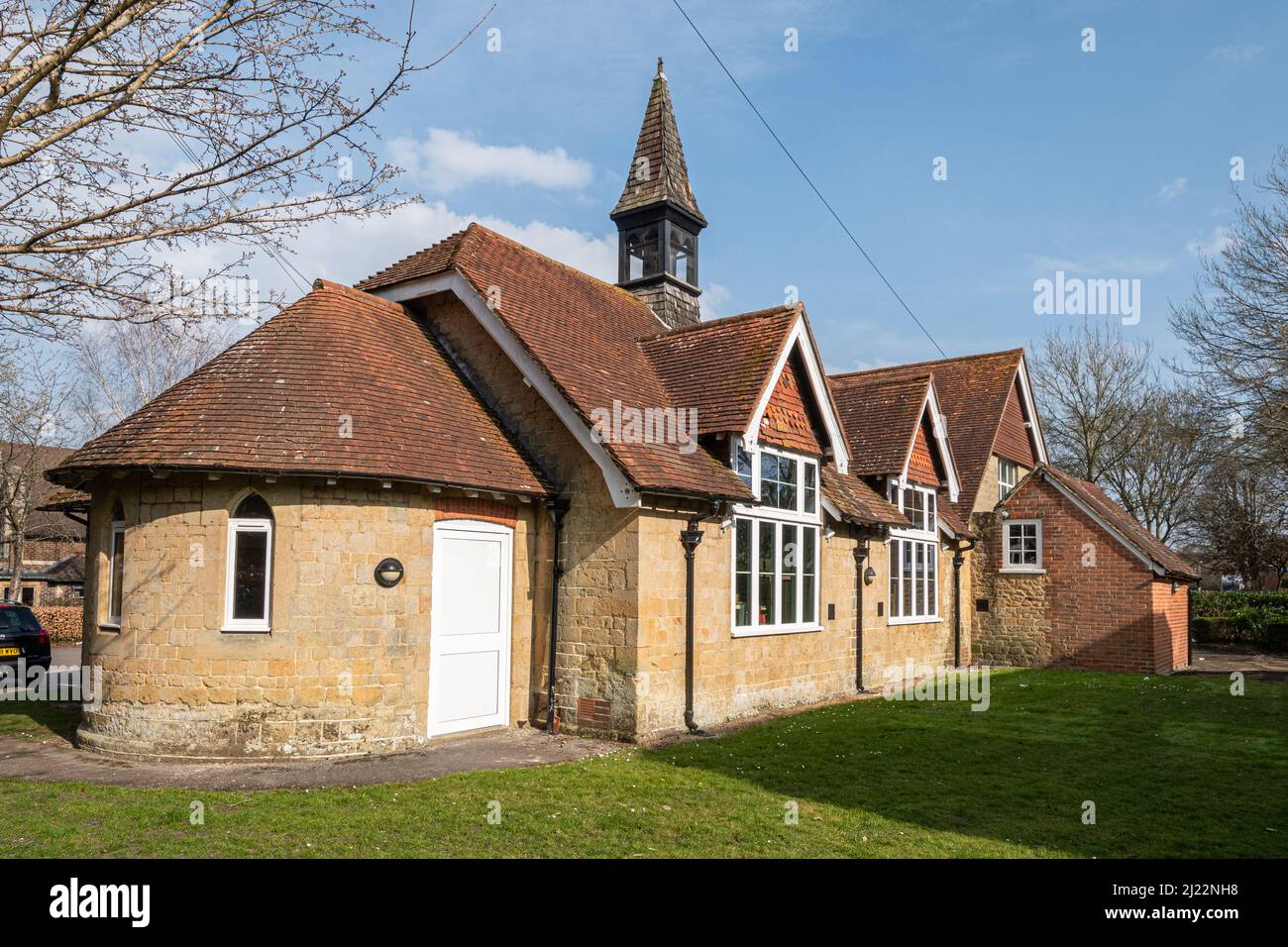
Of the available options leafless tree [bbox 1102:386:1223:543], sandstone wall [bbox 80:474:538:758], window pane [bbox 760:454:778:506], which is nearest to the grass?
sandstone wall [bbox 80:474:538:758]

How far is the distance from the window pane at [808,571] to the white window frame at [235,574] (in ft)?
28.6

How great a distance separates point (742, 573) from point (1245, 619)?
23.6 meters

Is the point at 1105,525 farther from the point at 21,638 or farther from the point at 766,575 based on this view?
the point at 21,638

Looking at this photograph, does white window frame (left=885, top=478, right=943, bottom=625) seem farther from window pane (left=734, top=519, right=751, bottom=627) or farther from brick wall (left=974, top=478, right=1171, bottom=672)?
window pane (left=734, top=519, right=751, bottom=627)

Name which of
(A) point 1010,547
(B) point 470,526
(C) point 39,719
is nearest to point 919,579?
(A) point 1010,547

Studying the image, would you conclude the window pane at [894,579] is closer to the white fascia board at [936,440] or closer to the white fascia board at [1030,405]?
the white fascia board at [936,440]

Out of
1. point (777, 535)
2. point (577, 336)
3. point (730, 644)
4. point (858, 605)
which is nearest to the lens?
point (730, 644)

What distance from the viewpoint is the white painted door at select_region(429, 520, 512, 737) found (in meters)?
11.6

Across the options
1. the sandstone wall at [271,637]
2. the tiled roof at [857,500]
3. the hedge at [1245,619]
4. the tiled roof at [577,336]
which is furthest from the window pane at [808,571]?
the hedge at [1245,619]

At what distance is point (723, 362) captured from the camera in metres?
14.7

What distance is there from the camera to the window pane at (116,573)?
37.7 ft

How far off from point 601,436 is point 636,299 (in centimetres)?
867

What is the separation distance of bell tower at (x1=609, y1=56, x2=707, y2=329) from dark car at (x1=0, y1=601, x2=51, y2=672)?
1430 cm

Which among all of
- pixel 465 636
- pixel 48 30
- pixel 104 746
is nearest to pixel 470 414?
pixel 465 636
